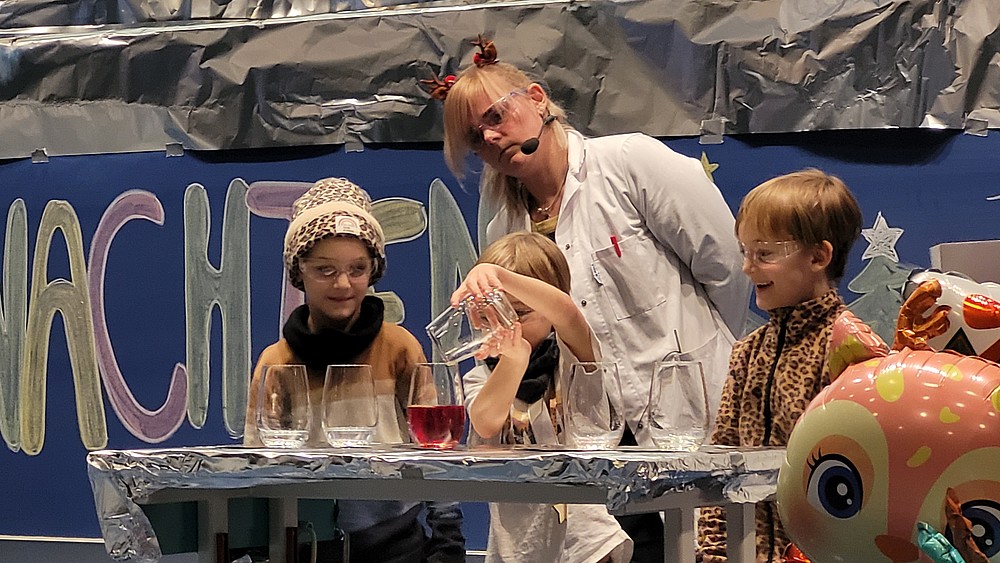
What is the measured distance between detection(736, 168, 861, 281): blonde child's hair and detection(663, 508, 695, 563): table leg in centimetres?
47

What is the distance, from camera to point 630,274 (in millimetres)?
2371

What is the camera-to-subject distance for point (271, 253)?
11.0ft

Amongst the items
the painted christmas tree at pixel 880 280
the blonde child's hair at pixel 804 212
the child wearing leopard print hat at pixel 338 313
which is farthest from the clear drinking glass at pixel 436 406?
the painted christmas tree at pixel 880 280

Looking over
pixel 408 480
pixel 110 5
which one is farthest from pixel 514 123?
pixel 110 5

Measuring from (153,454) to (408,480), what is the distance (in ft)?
1.13

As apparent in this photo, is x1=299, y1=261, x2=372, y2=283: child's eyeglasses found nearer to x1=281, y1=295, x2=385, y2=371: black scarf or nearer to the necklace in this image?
x1=281, y1=295, x2=385, y2=371: black scarf

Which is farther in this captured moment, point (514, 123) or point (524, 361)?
point (514, 123)

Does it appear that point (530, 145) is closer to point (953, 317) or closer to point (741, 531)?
point (741, 531)

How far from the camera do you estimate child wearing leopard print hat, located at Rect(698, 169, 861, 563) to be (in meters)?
1.79

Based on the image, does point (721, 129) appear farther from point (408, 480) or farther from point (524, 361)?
point (408, 480)

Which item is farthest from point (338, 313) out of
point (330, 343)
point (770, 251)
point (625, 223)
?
point (770, 251)

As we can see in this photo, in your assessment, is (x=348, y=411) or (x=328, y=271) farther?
(x=328, y=271)

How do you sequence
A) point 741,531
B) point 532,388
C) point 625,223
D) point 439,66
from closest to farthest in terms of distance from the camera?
point 741,531, point 532,388, point 625,223, point 439,66

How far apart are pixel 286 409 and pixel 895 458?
2.76ft
